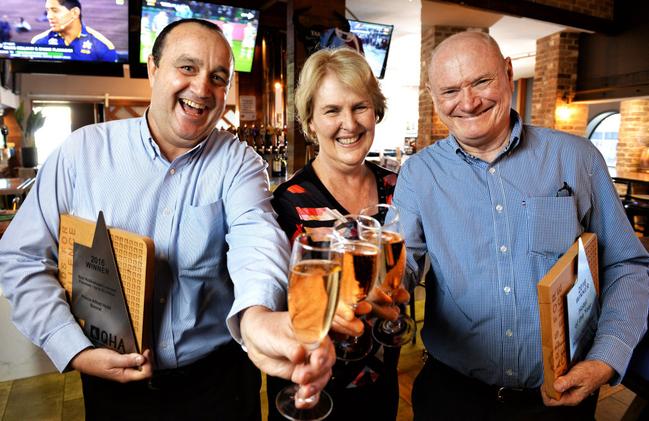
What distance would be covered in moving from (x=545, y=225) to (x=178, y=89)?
108cm

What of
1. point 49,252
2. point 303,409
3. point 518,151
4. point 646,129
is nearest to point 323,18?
point 518,151

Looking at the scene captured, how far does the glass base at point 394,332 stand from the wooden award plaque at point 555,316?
18.3 inches

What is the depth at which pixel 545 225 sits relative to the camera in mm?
1290

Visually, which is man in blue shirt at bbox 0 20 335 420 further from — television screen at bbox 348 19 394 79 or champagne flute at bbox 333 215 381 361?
television screen at bbox 348 19 394 79

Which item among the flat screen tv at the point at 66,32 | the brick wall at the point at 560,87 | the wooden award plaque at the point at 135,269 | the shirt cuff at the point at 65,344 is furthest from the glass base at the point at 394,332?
the brick wall at the point at 560,87

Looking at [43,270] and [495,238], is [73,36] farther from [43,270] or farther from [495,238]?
[495,238]

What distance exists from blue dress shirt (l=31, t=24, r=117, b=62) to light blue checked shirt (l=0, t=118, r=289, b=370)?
3.76m

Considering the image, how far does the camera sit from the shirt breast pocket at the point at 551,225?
129cm

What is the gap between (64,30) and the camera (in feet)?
14.4

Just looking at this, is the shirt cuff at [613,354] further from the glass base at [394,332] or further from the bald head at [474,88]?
the bald head at [474,88]

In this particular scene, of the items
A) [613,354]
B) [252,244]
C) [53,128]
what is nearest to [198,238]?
[252,244]

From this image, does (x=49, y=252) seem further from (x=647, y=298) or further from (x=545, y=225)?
(x=647, y=298)

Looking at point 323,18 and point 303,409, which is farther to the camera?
point 323,18

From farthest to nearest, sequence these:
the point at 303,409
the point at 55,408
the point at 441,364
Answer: the point at 55,408
the point at 441,364
the point at 303,409
